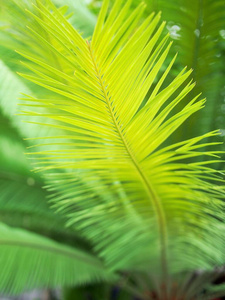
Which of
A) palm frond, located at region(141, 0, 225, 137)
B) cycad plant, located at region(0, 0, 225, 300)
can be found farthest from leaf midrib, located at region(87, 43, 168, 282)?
palm frond, located at region(141, 0, 225, 137)

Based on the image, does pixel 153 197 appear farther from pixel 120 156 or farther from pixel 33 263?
pixel 33 263

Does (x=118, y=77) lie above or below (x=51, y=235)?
above

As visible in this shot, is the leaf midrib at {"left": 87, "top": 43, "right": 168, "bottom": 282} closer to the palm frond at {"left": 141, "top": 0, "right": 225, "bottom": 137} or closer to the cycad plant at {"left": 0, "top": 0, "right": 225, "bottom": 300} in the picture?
the cycad plant at {"left": 0, "top": 0, "right": 225, "bottom": 300}

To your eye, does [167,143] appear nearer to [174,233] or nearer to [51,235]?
[174,233]

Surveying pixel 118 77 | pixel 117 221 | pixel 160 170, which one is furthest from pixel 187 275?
→ pixel 118 77

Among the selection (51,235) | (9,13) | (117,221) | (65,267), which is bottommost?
(51,235)

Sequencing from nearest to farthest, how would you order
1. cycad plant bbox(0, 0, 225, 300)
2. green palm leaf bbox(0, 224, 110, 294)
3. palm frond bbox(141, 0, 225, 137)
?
cycad plant bbox(0, 0, 225, 300) → palm frond bbox(141, 0, 225, 137) → green palm leaf bbox(0, 224, 110, 294)

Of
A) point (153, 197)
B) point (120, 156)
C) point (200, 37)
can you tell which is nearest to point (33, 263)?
point (153, 197)

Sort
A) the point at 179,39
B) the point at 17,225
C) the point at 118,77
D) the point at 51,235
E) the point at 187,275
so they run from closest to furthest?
1. the point at 118,77
2. the point at 179,39
3. the point at 187,275
4. the point at 17,225
5. the point at 51,235
